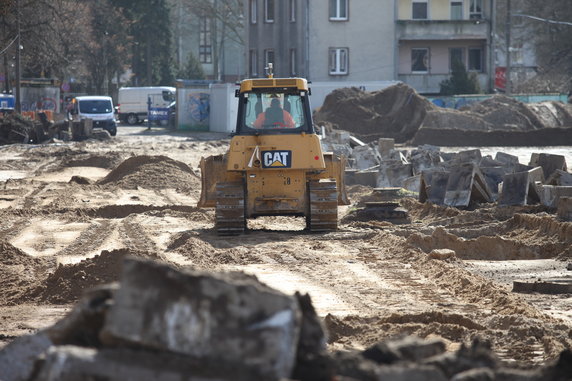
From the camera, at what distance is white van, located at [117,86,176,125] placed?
201 feet

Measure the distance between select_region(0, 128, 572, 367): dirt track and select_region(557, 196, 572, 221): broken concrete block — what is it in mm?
556

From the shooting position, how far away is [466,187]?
19.2m

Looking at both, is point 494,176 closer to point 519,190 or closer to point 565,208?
point 519,190

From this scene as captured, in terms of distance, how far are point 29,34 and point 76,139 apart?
236 inches

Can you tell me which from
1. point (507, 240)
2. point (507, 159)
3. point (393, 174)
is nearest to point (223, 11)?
point (393, 174)

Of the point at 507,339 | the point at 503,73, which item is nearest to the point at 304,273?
the point at 507,339

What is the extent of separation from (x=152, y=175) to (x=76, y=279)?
15.6 m

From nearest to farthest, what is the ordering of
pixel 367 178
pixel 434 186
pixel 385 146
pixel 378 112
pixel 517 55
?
1. pixel 434 186
2. pixel 367 178
3. pixel 385 146
4. pixel 378 112
5. pixel 517 55

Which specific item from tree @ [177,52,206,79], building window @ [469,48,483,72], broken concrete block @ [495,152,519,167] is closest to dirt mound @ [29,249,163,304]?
broken concrete block @ [495,152,519,167]

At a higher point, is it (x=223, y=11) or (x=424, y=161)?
(x=223, y=11)

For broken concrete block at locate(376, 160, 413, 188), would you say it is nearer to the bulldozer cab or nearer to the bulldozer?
the bulldozer

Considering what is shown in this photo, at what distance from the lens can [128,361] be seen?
15.9 feet

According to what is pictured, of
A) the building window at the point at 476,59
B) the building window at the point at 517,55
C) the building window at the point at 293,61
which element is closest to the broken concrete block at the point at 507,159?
the building window at the point at 293,61

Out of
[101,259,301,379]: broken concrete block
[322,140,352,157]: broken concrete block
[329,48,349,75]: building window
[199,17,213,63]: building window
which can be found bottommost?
[322,140,352,157]: broken concrete block
